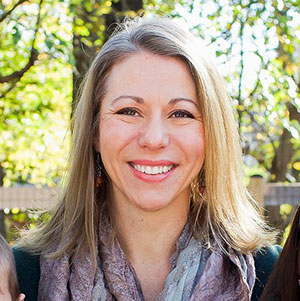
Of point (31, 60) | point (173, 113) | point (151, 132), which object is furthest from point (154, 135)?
point (31, 60)

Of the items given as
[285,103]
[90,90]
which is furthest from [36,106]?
[90,90]

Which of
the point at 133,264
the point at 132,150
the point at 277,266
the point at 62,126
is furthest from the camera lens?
the point at 62,126

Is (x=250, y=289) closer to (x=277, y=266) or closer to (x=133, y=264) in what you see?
(x=277, y=266)

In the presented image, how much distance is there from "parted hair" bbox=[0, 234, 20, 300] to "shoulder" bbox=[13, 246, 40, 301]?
0.19 m

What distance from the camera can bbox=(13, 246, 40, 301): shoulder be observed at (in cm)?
280

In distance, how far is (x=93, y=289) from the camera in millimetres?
2740

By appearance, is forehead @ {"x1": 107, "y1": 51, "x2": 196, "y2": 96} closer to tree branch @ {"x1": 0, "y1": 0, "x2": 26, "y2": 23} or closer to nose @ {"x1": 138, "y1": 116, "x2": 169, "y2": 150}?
nose @ {"x1": 138, "y1": 116, "x2": 169, "y2": 150}

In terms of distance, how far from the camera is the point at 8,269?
2.57 metres

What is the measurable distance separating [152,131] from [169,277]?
0.55 meters

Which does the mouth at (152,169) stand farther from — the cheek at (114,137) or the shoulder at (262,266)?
the shoulder at (262,266)

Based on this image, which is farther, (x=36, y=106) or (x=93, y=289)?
(x=36, y=106)

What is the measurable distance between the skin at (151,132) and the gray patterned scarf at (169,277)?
0.09 meters

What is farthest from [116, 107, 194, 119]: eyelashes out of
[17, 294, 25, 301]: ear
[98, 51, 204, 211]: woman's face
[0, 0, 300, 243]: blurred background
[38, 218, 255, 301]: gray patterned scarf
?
[0, 0, 300, 243]: blurred background

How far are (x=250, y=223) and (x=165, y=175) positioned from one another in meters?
0.47
